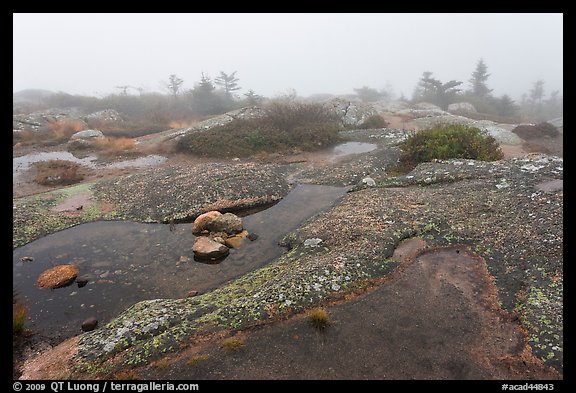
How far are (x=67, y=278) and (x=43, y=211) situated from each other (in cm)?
603

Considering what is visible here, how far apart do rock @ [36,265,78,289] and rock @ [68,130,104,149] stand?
20.2 m

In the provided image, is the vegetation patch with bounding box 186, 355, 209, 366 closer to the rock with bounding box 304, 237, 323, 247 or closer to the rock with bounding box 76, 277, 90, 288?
the rock with bounding box 304, 237, 323, 247

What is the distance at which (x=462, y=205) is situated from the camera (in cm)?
1240

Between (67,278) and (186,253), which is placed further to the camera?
(186,253)

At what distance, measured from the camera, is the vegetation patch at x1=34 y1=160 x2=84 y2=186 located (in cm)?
1906

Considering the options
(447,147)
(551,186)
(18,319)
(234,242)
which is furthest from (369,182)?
(18,319)

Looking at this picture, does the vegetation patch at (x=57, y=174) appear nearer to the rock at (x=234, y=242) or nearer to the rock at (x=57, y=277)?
the rock at (x=57, y=277)

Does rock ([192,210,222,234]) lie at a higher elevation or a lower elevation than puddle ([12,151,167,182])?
lower

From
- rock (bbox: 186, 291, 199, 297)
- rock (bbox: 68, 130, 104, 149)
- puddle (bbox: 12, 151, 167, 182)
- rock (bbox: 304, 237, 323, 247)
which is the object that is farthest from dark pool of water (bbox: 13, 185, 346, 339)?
rock (bbox: 68, 130, 104, 149)

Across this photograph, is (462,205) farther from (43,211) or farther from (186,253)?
(43,211)

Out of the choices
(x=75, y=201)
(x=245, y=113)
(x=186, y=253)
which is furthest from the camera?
(x=245, y=113)

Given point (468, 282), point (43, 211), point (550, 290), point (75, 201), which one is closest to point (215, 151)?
point (75, 201)

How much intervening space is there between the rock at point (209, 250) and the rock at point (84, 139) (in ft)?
70.8

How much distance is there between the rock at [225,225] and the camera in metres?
12.8
